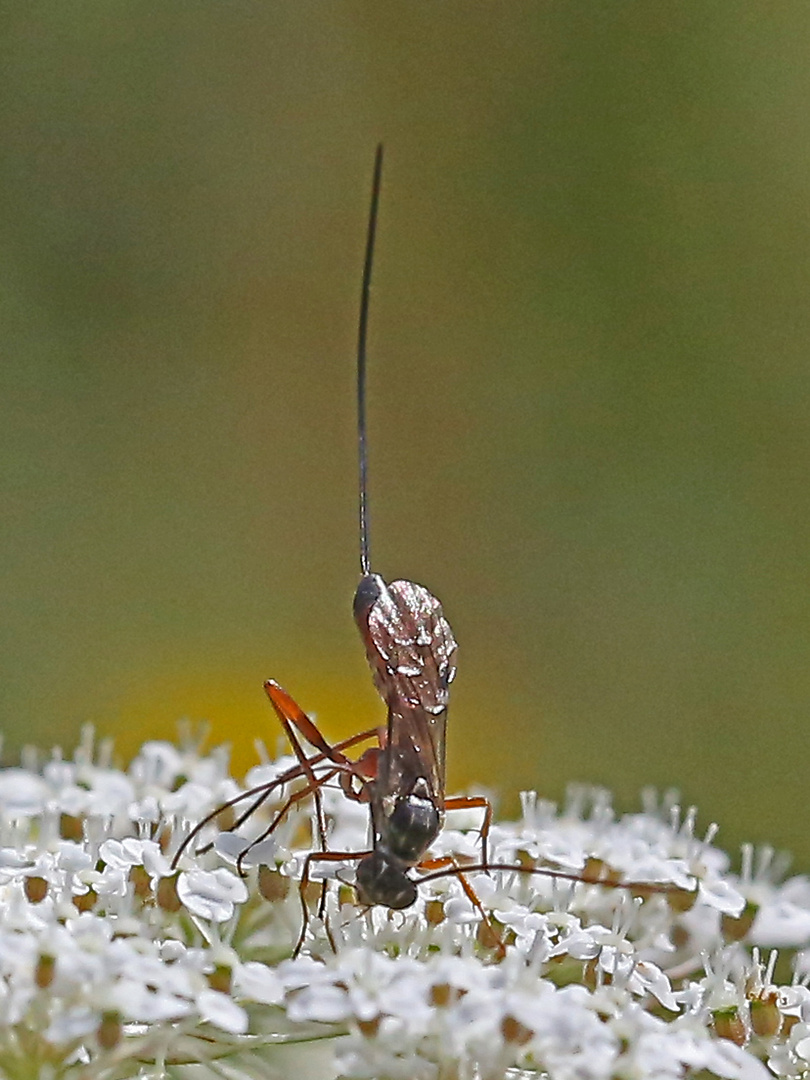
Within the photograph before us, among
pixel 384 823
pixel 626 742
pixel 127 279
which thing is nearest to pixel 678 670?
pixel 626 742

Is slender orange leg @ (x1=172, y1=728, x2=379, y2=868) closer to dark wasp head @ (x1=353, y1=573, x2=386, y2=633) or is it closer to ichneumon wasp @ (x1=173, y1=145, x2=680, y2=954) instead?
ichneumon wasp @ (x1=173, y1=145, x2=680, y2=954)

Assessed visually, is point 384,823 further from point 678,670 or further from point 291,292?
point 291,292

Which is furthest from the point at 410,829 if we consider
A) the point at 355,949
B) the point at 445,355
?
the point at 445,355

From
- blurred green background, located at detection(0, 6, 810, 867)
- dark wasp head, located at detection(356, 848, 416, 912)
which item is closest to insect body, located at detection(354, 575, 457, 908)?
dark wasp head, located at detection(356, 848, 416, 912)

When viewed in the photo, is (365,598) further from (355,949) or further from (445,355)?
(445,355)

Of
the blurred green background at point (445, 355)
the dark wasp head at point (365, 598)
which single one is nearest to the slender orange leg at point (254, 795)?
the dark wasp head at point (365, 598)
